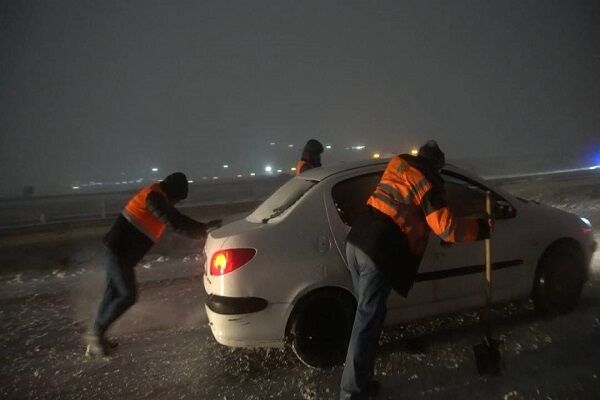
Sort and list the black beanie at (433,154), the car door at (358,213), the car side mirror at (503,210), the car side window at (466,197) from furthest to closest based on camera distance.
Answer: the car side window at (466,197), the car side mirror at (503,210), the car door at (358,213), the black beanie at (433,154)

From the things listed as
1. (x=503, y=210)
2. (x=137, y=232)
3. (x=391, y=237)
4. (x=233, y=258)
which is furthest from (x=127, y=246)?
(x=503, y=210)

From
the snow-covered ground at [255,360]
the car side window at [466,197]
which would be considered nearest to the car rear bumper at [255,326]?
the snow-covered ground at [255,360]

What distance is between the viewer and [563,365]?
10.0ft

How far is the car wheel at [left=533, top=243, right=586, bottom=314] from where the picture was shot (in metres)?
3.94

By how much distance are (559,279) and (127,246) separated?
421cm

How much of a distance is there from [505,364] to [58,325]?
4.58 meters

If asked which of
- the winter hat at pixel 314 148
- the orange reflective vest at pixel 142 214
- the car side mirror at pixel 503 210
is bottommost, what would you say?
the car side mirror at pixel 503 210

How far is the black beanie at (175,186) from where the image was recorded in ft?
12.9

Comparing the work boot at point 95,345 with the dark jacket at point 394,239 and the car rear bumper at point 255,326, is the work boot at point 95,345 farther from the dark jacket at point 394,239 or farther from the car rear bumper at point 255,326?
the dark jacket at point 394,239

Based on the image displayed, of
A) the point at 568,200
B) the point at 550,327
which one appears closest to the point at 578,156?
the point at 568,200

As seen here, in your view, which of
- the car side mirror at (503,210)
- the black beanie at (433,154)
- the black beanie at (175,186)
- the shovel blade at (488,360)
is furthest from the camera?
the black beanie at (175,186)

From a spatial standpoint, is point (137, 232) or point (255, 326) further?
point (137, 232)

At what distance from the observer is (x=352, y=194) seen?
136 inches

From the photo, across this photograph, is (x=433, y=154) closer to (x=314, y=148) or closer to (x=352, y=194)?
(x=352, y=194)
